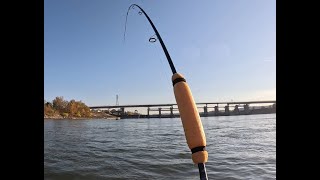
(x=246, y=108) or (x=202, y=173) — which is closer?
(x=202, y=173)

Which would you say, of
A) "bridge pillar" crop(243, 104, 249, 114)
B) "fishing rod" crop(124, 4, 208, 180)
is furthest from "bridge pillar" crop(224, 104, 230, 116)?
"fishing rod" crop(124, 4, 208, 180)

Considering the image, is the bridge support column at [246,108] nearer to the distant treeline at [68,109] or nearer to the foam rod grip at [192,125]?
the distant treeline at [68,109]

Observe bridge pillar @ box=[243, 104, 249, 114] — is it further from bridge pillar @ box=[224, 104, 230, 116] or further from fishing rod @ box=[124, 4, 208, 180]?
fishing rod @ box=[124, 4, 208, 180]

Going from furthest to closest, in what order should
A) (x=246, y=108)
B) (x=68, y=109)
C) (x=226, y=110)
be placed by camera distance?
(x=226, y=110) < (x=246, y=108) < (x=68, y=109)

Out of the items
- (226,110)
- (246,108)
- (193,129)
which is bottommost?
(226,110)

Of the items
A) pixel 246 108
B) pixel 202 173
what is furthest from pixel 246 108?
pixel 202 173

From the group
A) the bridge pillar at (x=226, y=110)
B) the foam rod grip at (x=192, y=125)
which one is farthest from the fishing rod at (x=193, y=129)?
the bridge pillar at (x=226, y=110)

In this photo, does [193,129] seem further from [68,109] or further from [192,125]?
[68,109]

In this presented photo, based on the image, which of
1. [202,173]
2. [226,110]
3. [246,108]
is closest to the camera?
[202,173]

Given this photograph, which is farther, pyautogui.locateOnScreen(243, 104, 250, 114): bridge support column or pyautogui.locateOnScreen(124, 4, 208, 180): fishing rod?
pyautogui.locateOnScreen(243, 104, 250, 114): bridge support column
